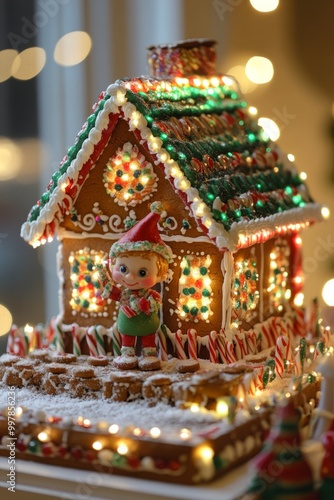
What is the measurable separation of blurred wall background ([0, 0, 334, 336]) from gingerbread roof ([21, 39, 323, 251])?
1418mm

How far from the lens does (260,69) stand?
21.7ft

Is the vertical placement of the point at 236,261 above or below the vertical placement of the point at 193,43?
below

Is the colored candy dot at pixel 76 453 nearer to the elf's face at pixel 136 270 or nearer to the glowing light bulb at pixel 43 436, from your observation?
the glowing light bulb at pixel 43 436

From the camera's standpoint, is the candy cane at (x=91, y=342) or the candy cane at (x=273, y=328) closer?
the candy cane at (x=91, y=342)

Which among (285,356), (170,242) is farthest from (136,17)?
(285,356)

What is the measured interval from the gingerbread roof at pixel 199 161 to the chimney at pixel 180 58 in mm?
15

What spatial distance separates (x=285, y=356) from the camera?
14.2ft

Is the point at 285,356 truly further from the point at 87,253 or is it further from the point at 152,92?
the point at 152,92

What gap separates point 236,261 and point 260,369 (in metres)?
0.50

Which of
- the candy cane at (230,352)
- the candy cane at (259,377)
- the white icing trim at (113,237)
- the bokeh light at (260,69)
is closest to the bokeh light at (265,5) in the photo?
the bokeh light at (260,69)

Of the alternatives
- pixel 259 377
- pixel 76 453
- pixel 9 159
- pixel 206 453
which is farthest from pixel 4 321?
pixel 206 453

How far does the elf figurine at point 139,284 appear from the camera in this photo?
13.8 feet

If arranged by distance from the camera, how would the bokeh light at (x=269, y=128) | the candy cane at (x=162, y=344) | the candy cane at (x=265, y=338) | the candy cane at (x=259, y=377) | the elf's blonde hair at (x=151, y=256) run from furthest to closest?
the bokeh light at (x=269, y=128) < the candy cane at (x=265, y=338) < the candy cane at (x=162, y=344) < the elf's blonde hair at (x=151, y=256) < the candy cane at (x=259, y=377)

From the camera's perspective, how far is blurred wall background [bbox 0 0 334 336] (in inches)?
245
